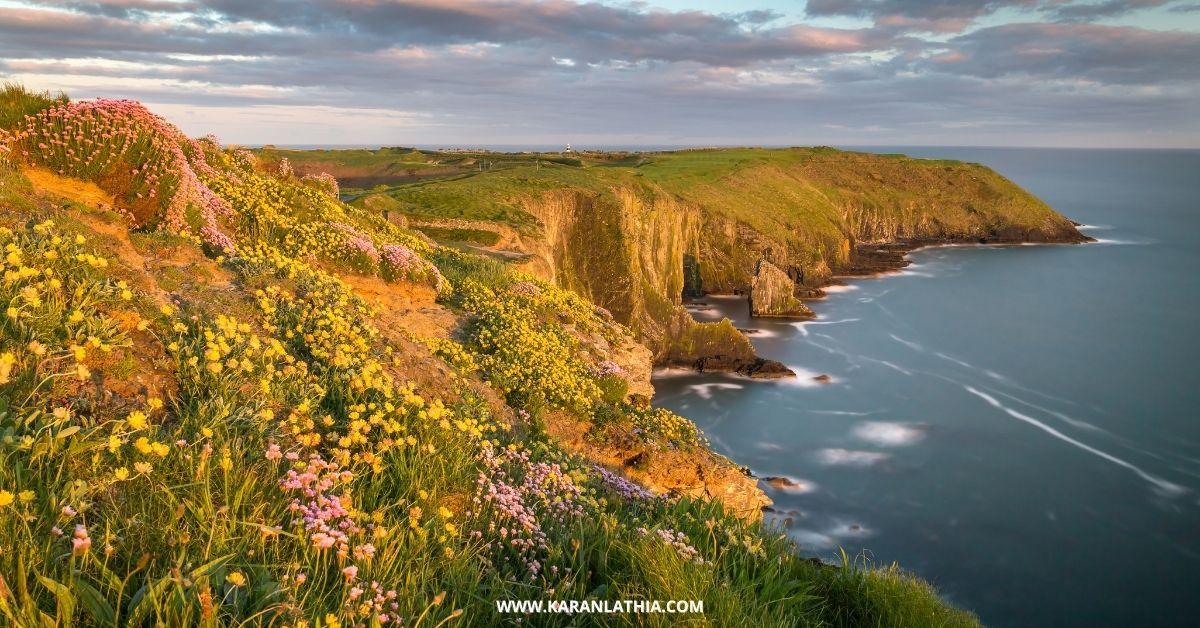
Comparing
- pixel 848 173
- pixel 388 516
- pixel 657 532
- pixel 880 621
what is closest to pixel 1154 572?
pixel 880 621

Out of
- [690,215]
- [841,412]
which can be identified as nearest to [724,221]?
[690,215]

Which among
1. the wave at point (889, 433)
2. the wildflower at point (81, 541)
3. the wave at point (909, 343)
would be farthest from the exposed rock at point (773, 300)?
the wildflower at point (81, 541)

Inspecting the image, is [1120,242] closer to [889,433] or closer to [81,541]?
[889,433]

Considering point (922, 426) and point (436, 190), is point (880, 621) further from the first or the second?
point (436, 190)

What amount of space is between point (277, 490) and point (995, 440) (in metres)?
41.6

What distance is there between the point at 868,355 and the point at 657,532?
54.2 m

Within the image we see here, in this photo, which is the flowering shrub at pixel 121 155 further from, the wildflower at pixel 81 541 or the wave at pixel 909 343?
the wave at pixel 909 343

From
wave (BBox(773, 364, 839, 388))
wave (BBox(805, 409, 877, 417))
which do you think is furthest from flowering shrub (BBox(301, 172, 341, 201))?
wave (BBox(773, 364, 839, 388))

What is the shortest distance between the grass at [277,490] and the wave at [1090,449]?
119 ft

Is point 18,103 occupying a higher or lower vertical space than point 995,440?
higher

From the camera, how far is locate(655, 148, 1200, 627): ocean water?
85.6 ft

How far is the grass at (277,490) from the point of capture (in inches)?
138

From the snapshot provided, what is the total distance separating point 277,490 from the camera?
4.39m

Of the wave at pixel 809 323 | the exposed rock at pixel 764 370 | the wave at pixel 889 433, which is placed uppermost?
the wave at pixel 809 323
